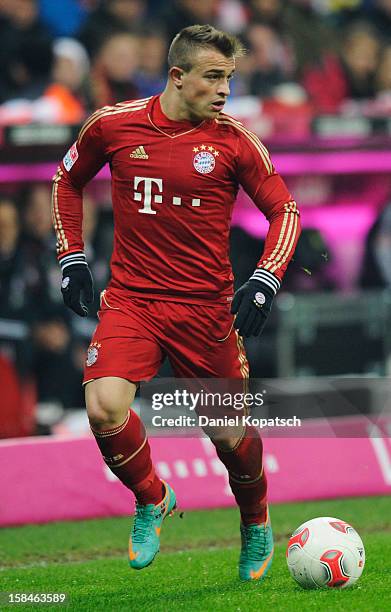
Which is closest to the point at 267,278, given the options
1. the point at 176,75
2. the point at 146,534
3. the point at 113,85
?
the point at 176,75

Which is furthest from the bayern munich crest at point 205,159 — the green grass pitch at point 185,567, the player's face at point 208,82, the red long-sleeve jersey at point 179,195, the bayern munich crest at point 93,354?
the green grass pitch at point 185,567

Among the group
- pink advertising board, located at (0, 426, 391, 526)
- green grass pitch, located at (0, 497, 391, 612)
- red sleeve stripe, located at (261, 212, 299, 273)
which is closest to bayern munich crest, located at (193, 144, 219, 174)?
red sleeve stripe, located at (261, 212, 299, 273)

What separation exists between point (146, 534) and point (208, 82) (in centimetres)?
213

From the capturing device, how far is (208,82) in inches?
243

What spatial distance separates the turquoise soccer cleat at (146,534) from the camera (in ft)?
19.6

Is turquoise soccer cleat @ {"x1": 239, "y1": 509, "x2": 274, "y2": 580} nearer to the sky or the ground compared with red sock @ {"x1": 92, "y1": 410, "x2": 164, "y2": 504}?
nearer to the ground

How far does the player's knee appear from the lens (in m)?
5.96

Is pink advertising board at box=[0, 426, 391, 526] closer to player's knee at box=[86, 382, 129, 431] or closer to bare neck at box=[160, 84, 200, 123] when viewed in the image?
player's knee at box=[86, 382, 129, 431]

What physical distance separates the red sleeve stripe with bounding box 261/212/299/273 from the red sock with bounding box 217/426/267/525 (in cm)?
88

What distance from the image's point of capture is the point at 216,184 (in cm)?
630

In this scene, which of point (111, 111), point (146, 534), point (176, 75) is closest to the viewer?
point (146, 534)

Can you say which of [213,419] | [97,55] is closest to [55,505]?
[213,419]

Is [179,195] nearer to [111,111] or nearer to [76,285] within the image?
[111,111]

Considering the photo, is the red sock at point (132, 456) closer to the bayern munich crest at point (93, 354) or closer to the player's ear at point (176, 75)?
the bayern munich crest at point (93, 354)
